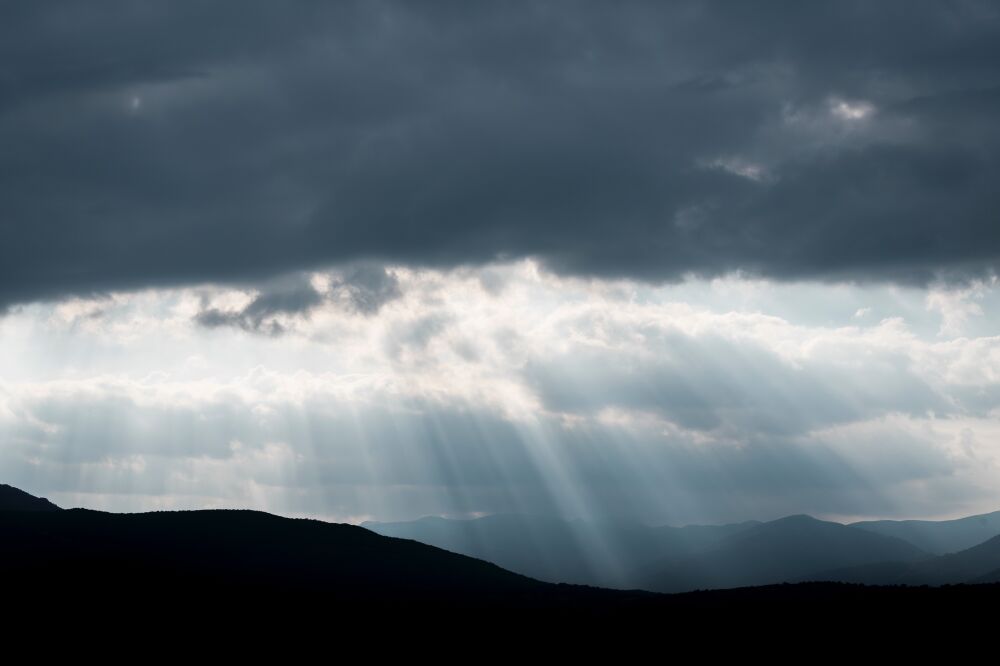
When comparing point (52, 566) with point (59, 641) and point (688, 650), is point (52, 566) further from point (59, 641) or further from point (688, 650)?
point (688, 650)

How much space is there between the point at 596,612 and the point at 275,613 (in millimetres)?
37180

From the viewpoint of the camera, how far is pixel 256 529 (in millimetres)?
193500

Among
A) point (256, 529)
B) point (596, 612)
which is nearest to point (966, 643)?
point (596, 612)

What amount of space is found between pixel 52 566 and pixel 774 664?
297 ft

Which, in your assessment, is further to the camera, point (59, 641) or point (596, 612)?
point (596, 612)

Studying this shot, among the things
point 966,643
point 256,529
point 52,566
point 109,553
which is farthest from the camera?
point 256,529

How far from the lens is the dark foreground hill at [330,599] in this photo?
106500 millimetres

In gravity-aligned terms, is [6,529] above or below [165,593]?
above

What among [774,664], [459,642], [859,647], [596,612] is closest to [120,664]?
[459,642]

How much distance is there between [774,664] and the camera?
90250mm

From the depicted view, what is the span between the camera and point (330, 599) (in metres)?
134

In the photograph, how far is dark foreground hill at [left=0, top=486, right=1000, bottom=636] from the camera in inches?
4193

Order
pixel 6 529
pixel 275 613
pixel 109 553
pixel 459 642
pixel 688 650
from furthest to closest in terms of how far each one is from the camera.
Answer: pixel 6 529 < pixel 109 553 < pixel 275 613 < pixel 459 642 < pixel 688 650

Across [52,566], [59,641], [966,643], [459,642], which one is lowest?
[966,643]
